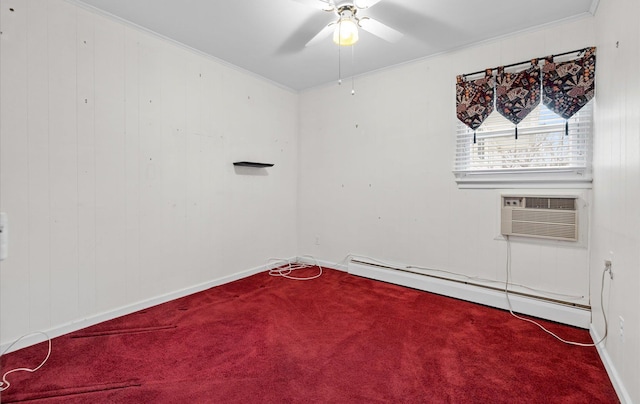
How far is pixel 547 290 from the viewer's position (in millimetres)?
2645

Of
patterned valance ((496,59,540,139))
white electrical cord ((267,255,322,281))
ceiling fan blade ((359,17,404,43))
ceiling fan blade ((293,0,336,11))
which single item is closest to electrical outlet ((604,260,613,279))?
patterned valance ((496,59,540,139))

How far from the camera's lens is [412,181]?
3369 mm

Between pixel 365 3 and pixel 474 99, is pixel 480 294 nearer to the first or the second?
pixel 474 99

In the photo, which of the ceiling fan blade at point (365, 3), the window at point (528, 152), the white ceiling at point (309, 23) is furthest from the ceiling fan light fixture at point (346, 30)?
the window at point (528, 152)

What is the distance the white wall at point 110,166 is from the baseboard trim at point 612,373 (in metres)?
3.22

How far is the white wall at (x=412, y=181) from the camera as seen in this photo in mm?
2668

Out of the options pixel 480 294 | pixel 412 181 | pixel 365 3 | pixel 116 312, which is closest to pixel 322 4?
pixel 365 3

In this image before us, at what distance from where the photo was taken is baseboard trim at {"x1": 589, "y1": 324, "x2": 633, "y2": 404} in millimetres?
1509

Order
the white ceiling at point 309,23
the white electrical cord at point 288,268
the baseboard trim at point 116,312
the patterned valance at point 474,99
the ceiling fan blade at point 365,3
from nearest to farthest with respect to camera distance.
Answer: the ceiling fan blade at point 365,3 < the baseboard trim at point 116,312 < the white ceiling at point 309,23 < the patterned valance at point 474,99 < the white electrical cord at point 288,268

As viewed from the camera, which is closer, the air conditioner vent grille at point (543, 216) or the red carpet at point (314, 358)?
the red carpet at point (314, 358)

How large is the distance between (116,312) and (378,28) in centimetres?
309

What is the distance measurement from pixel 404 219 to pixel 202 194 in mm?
2226

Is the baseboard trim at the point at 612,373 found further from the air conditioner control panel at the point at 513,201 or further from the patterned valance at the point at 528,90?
the patterned valance at the point at 528,90

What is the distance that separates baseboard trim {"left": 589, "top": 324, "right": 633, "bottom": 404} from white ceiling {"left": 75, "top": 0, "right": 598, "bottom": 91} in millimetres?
2443
